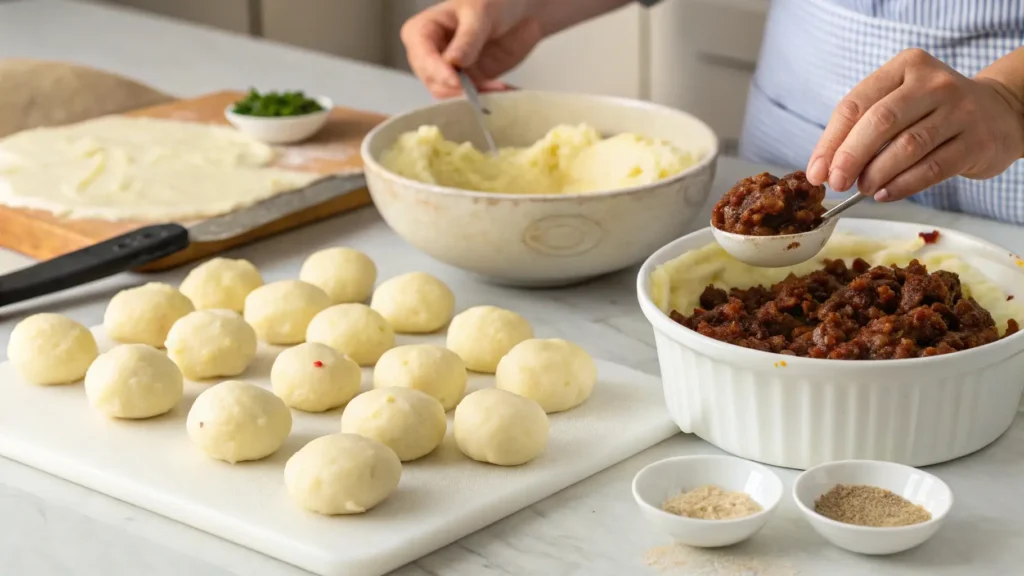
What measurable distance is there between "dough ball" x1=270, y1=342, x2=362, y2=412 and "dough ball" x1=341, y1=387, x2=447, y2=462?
7 cm

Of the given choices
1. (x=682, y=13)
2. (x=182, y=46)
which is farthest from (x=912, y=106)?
(x=682, y=13)

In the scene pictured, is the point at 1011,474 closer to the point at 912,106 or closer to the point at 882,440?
the point at 882,440

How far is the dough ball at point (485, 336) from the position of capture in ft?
4.64

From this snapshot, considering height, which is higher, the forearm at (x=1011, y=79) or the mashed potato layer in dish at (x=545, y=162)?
the forearm at (x=1011, y=79)

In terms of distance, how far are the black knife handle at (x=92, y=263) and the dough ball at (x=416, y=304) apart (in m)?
0.37

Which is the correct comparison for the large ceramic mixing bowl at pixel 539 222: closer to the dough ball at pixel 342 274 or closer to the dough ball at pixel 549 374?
the dough ball at pixel 342 274

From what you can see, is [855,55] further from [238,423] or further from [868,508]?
[238,423]

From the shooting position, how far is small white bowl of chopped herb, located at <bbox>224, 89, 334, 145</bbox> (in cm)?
217

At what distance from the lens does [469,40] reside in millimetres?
2018

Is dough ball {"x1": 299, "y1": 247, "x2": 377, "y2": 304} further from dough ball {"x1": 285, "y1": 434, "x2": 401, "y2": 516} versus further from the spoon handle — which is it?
the spoon handle

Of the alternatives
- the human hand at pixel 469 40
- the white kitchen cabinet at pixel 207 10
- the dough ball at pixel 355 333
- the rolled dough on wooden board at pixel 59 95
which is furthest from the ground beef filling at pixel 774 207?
the white kitchen cabinet at pixel 207 10

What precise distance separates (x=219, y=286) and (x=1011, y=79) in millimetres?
1070

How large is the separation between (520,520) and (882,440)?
1.21 ft

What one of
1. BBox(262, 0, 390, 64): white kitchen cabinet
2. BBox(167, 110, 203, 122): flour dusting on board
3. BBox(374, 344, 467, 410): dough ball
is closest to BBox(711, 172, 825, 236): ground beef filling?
BBox(374, 344, 467, 410): dough ball
